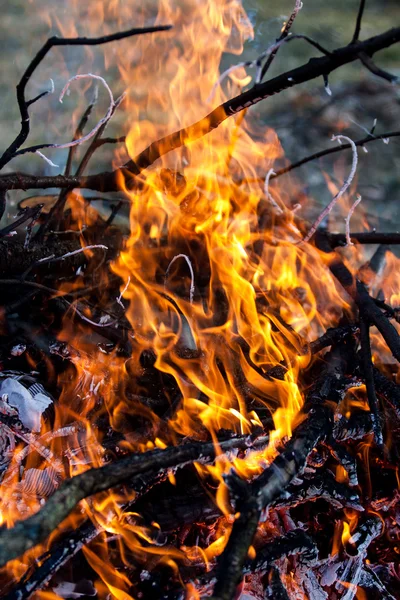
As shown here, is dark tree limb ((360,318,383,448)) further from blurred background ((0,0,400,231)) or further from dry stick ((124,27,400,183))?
blurred background ((0,0,400,231))

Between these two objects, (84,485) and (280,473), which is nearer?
(84,485)

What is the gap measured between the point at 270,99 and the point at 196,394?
339 cm

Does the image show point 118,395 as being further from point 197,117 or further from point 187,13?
point 187,13

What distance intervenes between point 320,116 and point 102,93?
1895mm

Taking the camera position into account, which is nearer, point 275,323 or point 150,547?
point 150,547

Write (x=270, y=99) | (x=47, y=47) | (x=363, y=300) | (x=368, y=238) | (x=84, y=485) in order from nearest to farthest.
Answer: (x=84, y=485) < (x=47, y=47) < (x=363, y=300) < (x=368, y=238) < (x=270, y=99)

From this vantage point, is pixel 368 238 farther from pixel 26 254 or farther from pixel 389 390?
pixel 26 254

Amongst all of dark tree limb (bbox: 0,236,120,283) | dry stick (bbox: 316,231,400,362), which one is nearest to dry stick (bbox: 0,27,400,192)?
dark tree limb (bbox: 0,236,120,283)

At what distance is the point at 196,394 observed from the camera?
6.71ft

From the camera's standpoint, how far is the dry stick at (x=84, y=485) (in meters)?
1.09

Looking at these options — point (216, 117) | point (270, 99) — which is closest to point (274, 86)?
point (216, 117)

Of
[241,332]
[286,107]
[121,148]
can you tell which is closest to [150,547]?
[241,332]

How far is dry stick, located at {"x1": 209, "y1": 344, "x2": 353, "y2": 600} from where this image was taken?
1.16 m

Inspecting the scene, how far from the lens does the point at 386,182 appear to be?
14.4 ft
